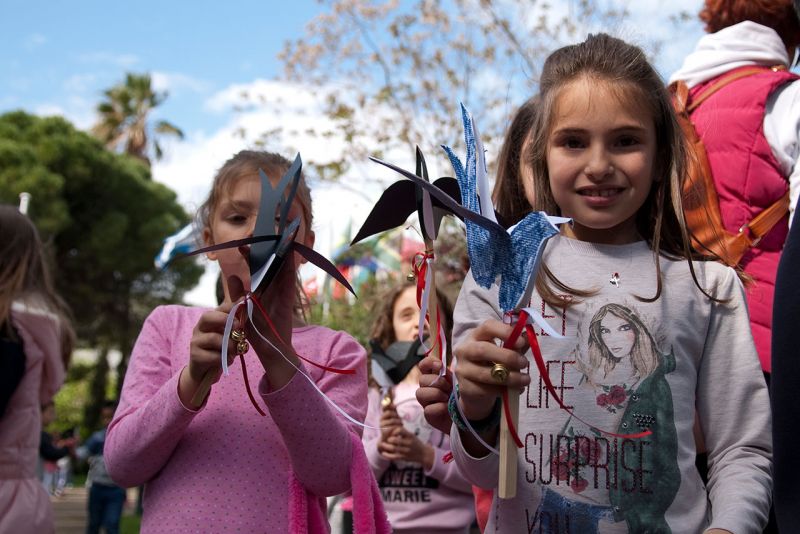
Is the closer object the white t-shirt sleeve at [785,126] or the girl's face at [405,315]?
the white t-shirt sleeve at [785,126]

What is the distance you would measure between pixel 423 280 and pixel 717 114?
1.18 m

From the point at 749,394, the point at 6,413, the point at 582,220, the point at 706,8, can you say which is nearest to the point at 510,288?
the point at 582,220

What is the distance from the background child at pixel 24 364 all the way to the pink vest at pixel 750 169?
2544 millimetres

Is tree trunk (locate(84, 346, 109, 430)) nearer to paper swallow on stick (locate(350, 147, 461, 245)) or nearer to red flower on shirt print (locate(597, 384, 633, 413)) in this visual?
paper swallow on stick (locate(350, 147, 461, 245))

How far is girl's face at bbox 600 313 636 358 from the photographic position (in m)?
2.00

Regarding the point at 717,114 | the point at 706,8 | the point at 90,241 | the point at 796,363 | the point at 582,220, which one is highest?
the point at 706,8

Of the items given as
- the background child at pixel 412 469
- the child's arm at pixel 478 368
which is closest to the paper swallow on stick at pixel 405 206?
the child's arm at pixel 478 368

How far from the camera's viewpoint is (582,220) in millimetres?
2088

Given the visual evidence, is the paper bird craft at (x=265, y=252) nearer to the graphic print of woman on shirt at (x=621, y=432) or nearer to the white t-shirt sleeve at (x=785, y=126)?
the graphic print of woman on shirt at (x=621, y=432)

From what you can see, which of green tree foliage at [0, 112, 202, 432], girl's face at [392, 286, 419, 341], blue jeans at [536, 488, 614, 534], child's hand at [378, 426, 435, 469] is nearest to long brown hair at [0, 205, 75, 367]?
child's hand at [378, 426, 435, 469]

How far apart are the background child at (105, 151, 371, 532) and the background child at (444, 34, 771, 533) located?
1.31ft

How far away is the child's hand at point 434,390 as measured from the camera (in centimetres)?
200

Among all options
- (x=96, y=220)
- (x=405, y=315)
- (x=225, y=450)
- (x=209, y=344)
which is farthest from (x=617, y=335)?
(x=96, y=220)

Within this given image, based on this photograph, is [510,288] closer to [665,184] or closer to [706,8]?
[665,184]
